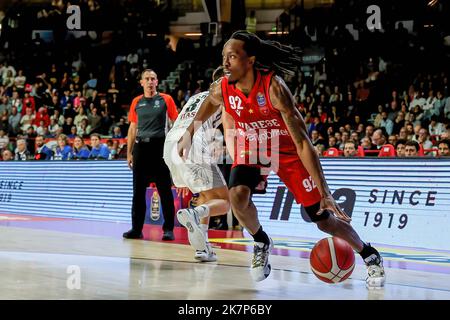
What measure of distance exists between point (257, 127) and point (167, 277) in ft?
4.39

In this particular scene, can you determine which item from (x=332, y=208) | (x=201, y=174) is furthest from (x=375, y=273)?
(x=201, y=174)

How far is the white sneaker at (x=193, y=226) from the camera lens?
6336 millimetres

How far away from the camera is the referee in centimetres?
869

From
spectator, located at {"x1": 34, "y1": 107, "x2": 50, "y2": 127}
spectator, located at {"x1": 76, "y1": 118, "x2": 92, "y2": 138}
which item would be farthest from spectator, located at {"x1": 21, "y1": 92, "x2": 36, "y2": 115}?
spectator, located at {"x1": 76, "y1": 118, "x2": 92, "y2": 138}

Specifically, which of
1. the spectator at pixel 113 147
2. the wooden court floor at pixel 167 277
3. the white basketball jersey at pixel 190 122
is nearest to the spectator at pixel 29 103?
the spectator at pixel 113 147

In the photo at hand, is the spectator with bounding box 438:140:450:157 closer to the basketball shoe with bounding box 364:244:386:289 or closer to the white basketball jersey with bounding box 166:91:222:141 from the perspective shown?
the white basketball jersey with bounding box 166:91:222:141

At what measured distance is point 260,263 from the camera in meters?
5.26

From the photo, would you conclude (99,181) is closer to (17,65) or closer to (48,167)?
(48,167)

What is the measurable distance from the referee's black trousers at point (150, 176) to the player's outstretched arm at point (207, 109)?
2772 mm

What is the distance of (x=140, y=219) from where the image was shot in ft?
28.8

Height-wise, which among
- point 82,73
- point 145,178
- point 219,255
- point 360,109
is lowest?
point 219,255

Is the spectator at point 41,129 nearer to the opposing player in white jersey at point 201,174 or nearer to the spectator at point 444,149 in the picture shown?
the spectator at point 444,149

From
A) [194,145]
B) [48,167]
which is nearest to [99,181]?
[48,167]

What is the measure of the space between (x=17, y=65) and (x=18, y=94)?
260 cm
